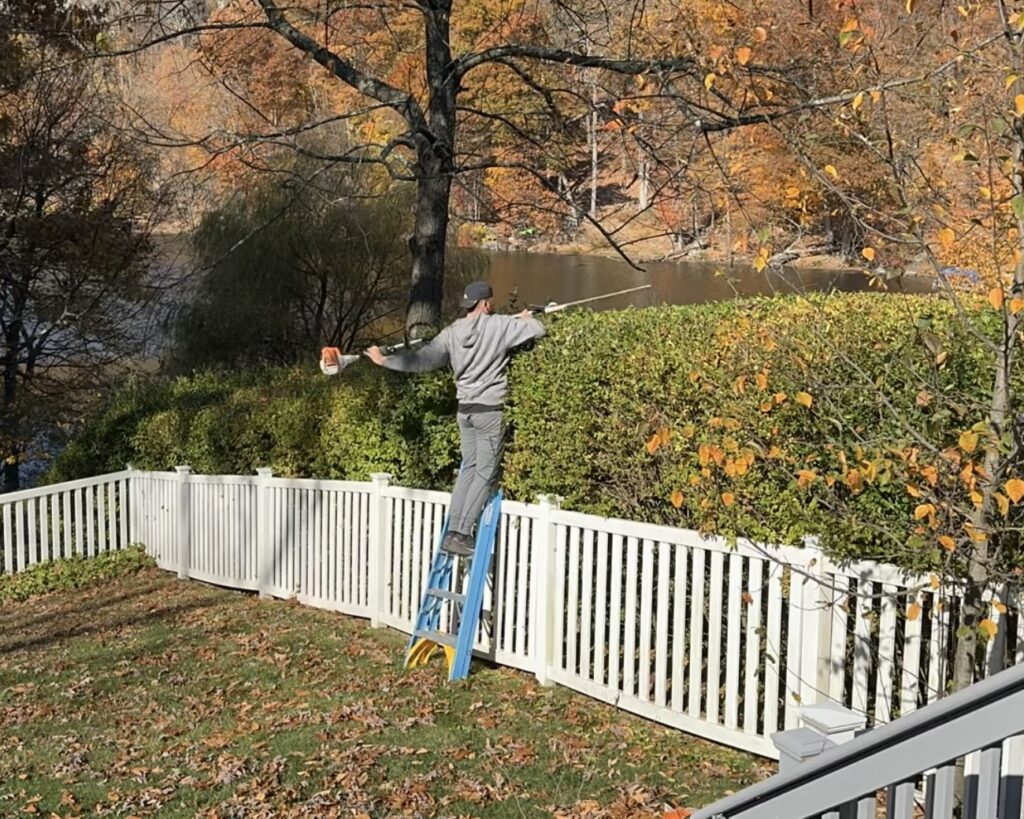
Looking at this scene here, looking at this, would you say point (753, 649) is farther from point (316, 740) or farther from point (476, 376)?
point (476, 376)

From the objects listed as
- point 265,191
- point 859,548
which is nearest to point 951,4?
point 859,548

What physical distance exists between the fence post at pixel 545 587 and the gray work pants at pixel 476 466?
487 mm

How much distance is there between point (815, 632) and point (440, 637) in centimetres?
261

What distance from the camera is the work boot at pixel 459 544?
6.58m

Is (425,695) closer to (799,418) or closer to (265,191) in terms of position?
(799,418)

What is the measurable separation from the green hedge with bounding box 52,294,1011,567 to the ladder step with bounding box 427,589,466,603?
2.56 feet

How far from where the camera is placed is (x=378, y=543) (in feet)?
25.7

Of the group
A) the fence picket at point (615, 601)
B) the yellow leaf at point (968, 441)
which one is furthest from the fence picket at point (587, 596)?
the yellow leaf at point (968, 441)

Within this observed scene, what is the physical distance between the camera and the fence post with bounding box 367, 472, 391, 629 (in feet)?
25.5

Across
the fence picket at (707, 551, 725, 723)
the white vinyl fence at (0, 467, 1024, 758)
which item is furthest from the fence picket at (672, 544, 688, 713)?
the fence picket at (707, 551, 725, 723)

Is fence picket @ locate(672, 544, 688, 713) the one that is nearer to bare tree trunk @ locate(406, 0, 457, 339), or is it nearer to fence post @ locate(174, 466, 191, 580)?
bare tree trunk @ locate(406, 0, 457, 339)

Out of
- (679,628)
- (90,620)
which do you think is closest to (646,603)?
(679,628)

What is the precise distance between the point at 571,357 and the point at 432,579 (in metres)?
1.75

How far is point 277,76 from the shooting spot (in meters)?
15.3
